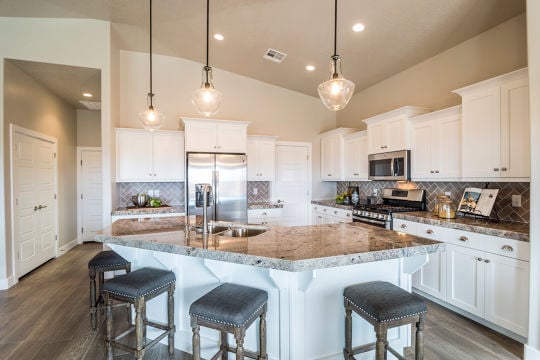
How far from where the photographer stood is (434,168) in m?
3.38

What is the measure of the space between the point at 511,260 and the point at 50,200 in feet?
21.0

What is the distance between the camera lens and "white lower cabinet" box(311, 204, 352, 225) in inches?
175

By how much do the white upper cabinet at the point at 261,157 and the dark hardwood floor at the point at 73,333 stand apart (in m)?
3.11

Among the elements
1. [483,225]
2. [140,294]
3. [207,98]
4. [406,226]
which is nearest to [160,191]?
[207,98]

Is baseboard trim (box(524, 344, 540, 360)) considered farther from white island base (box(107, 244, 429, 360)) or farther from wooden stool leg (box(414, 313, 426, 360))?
wooden stool leg (box(414, 313, 426, 360))

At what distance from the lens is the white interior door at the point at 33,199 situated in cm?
378

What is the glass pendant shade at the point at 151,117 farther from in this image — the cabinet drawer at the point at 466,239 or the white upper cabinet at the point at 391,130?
the cabinet drawer at the point at 466,239

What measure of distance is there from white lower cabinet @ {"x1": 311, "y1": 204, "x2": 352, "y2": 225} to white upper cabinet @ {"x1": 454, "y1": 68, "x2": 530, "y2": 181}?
185cm

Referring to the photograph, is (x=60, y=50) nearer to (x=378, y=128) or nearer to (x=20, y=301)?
(x=20, y=301)

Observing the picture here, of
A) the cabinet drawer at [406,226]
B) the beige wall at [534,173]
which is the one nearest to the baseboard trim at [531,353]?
the beige wall at [534,173]

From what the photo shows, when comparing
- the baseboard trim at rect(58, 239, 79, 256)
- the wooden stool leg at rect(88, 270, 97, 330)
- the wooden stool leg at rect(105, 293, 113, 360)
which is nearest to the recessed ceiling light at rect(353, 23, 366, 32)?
the wooden stool leg at rect(105, 293, 113, 360)

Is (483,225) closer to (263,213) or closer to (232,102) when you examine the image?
(263,213)

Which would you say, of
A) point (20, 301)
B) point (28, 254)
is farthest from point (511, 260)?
point (28, 254)

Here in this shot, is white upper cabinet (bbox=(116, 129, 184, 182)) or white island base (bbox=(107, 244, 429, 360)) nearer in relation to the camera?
white island base (bbox=(107, 244, 429, 360))
